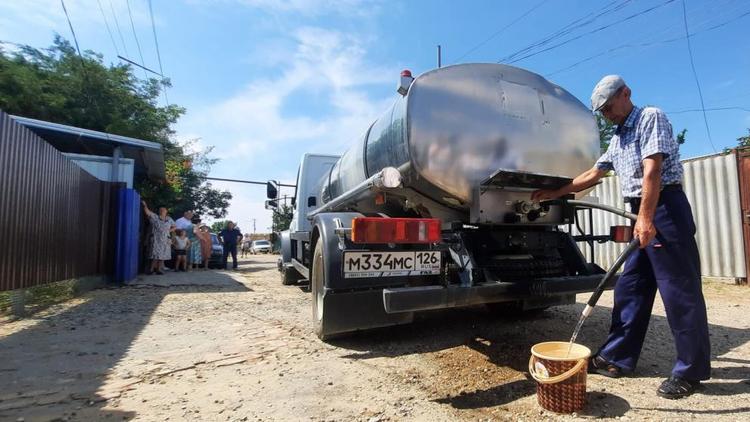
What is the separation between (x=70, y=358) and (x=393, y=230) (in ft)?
9.56

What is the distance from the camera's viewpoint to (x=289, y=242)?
7898mm

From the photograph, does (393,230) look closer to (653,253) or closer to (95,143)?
(653,253)

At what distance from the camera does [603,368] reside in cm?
276

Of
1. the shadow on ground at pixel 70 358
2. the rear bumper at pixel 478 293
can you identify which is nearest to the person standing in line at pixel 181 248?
the shadow on ground at pixel 70 358

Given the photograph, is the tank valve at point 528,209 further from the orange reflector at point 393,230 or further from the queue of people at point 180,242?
the queue of people at point 180,242

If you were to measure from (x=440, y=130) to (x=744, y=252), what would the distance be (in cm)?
666

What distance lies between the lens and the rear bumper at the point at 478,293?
9.01 feet

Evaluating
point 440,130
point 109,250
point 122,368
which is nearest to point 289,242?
point 109,250

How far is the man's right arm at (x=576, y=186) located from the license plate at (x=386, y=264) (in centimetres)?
120

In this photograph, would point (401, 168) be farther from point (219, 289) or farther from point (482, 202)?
point (219, 289)

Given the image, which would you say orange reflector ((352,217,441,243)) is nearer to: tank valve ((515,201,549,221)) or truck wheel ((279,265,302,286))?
tank valve ((515,201,549,221))

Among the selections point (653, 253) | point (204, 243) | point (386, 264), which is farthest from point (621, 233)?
point (204, 243)

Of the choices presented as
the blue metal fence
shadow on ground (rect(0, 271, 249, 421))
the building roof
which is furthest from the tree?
shadow on ground (rect(0, 271, 249, 421))

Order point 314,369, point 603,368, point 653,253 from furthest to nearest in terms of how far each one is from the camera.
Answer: point 314,369
point 603,368
point 653,253
